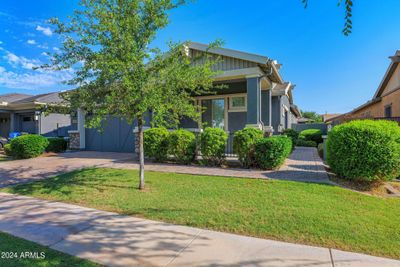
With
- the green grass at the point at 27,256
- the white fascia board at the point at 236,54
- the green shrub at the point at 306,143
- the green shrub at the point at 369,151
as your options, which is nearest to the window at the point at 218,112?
the white fascia board at the point at 236,54

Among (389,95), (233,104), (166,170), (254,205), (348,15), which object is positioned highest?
(389,95)

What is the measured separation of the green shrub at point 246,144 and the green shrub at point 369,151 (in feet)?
7.92

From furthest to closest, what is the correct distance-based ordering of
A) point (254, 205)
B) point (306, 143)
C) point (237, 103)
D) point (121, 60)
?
point (306, 143) → point (237, 103) → point (121, 60) → point (254, 205)

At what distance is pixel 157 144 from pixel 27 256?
6.21m

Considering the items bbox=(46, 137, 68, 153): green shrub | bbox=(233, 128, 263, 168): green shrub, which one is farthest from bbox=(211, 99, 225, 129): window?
bbox=(46, 137, 68, 153): green shrub

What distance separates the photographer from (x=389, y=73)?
1260 centimetres

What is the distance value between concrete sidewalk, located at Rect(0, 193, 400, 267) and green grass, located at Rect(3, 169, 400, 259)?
0.26 meters

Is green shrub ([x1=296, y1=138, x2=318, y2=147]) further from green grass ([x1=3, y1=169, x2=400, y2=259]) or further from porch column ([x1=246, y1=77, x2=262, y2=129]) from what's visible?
green grass ([x1=3, y1=169, x2=400, y2=259])

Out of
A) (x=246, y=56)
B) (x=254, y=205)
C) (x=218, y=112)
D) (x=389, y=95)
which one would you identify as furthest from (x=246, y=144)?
(x=389, y=95)

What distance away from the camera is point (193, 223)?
3930 mm

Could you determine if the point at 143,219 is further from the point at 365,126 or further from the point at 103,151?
the point at 103,151

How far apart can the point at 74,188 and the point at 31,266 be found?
3854 millimetres

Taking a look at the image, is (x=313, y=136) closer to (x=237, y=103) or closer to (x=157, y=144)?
(x=237, y=103)

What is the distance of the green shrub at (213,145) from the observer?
7.86 m
